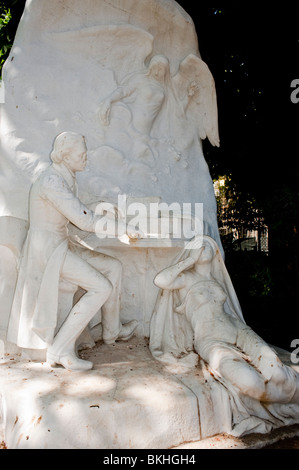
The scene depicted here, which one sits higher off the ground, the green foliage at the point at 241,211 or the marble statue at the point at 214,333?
the green foliage at the point at 241,211

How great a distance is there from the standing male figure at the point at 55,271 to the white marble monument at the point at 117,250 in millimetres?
11

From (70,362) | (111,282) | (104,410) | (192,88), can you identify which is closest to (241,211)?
(192,88)

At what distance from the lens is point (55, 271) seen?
3.19 meters

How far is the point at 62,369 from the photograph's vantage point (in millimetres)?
3113

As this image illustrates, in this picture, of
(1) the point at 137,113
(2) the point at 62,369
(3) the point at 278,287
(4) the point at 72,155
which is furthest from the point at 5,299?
(3) the point at 278,287

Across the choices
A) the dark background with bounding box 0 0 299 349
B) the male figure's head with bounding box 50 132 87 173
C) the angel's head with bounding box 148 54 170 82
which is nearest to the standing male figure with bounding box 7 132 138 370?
the male figure's head with bounding box 50 132 87 173

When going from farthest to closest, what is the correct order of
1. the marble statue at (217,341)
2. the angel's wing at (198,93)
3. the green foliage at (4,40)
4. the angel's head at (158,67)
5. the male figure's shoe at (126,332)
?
the green foliage at (4,40), the angel's wing at (198,93), the angel's head at (158,67), the male figure's shoe at (126,332), the marble statue at (217,341)

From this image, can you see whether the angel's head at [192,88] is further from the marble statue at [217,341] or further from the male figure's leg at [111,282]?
the male figure's leg at [111,282]

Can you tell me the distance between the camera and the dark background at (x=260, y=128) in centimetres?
595

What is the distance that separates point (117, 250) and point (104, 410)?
1610 millimetres

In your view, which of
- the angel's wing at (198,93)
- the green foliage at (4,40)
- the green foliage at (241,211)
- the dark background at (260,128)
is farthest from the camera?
the green foliage at (241,211)

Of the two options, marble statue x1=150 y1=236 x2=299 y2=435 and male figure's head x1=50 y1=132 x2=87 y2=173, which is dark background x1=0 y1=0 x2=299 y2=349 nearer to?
marble statue x1=150 y1=236 x2=299 y2=435

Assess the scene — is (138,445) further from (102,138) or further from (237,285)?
(237,285)

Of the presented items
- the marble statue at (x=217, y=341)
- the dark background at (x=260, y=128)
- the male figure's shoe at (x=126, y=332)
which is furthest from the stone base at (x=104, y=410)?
the dark background at (x=260, y=128)
